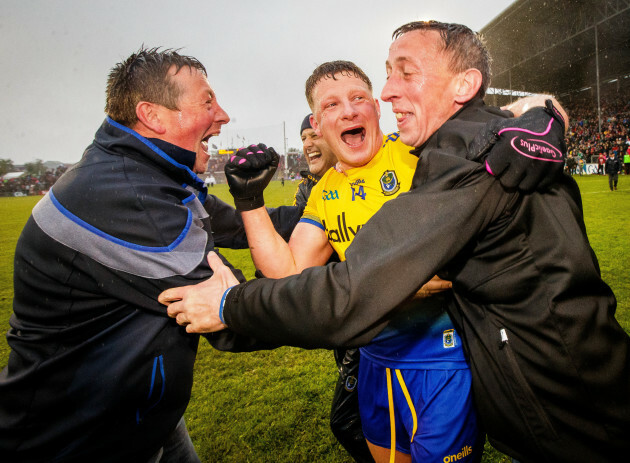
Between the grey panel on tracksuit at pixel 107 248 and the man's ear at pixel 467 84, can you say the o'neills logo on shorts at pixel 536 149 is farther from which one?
the grey panel on tracksuit at pixel 107 248

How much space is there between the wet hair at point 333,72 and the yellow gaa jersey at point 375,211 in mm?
511

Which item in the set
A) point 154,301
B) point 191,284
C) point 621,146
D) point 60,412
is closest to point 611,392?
point 191,284

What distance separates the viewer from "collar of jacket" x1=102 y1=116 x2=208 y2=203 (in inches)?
65.8

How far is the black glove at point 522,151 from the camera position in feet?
3.79

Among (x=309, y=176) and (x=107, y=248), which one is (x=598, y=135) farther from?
(x=107, y=248)

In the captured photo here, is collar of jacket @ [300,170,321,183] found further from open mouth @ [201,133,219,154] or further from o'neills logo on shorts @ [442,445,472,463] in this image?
o'neills logo on shorts @ [442,445,472,463]

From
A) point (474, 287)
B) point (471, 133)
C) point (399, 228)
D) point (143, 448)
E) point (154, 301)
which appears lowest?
point (143, 448)

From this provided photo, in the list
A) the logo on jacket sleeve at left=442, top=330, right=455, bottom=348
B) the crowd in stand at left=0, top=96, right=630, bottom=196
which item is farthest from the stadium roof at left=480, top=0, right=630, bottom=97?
the logo on jacket sleeve at left=442, top=330, right=455, bottom=348

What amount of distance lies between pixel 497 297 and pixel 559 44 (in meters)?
34.5

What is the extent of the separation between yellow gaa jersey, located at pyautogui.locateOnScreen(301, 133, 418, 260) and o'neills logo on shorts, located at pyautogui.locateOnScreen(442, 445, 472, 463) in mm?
1192

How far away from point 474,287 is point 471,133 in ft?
1.84

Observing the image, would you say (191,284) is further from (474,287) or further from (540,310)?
(540,310)

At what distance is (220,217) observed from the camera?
2852 mm

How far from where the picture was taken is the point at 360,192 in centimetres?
227
